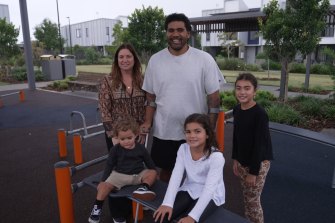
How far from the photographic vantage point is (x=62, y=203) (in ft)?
8.64

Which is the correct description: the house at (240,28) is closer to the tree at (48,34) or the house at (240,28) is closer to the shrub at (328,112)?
the shrub at (328,112)

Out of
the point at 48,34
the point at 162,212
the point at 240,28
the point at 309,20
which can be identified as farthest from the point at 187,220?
the point at 48,34

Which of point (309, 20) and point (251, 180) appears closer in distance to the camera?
point (251, 180)

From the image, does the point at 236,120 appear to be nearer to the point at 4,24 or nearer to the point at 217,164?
the point at 217,164

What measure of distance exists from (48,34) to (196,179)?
40.5 meters

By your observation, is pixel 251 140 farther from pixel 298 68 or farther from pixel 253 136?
pixel 298 68

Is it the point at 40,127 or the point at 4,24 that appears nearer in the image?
the point at 40,127

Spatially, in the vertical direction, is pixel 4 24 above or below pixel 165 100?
above

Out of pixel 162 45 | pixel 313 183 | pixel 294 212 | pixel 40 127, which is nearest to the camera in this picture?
pixel 294 212

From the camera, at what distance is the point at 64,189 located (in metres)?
2.59

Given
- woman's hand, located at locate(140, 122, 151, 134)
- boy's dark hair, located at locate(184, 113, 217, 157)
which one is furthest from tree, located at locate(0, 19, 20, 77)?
boy's dark hair, located at locate(184, 113, 217, 157)

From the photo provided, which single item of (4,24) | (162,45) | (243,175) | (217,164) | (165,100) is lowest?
(243,175)

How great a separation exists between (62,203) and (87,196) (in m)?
1.36

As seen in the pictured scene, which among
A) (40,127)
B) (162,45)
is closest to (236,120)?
(40,127)
